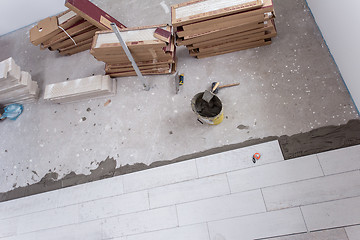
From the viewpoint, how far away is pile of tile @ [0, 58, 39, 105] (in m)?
4.07

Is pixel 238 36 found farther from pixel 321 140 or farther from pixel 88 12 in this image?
pixel 88 12

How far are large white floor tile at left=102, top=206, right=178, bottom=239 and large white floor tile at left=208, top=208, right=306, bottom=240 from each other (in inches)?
20.4

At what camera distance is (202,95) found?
3578mm

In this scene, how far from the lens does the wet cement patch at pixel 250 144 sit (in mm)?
3236

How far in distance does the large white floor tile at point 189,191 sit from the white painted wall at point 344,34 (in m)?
1.90

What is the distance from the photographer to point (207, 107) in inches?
145

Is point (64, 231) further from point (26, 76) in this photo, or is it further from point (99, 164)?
point (26, 76)

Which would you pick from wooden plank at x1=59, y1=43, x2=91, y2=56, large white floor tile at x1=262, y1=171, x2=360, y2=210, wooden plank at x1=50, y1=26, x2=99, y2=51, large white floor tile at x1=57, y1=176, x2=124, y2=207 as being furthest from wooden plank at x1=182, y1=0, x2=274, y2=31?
large white floor tile at x1=57, y1=176, x2=124, y2=207

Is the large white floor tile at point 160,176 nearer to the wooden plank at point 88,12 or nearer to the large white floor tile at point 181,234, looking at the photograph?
the large white floor tile at point 181,234

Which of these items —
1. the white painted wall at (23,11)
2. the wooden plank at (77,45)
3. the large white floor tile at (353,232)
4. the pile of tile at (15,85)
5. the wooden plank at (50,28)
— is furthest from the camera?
the white painted wall at (23,11)

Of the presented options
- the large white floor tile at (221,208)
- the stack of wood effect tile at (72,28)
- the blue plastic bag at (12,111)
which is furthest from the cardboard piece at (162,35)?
the blue plastic bag at (12,111)

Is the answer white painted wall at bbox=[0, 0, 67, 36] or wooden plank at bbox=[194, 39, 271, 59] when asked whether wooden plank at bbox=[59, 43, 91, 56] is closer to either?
white painted wall at bbox=[0, 0, 67, 36]

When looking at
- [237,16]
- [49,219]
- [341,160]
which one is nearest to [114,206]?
[49,219]

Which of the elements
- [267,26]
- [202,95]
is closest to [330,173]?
[202,95]
